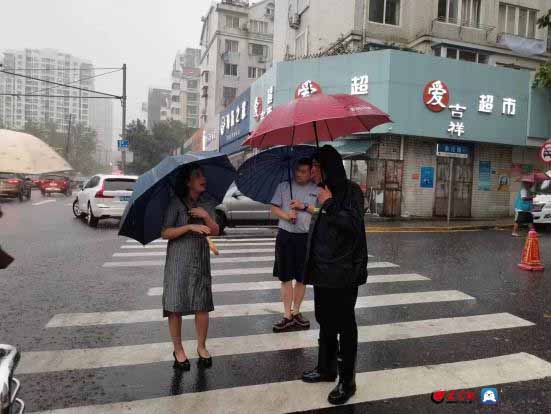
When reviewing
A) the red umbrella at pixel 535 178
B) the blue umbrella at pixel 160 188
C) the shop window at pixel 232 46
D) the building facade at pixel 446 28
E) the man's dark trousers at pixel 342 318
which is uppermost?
the shop window at pixel 232 46

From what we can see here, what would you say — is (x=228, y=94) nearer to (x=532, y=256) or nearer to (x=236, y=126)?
(x=236, y=126)

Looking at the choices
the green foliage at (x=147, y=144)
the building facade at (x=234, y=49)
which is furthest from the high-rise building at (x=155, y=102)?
the building facade at (x=234, y=49)

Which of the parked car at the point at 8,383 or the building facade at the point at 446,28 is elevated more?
the building facade at the point at 446,28

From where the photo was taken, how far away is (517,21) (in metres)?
23.4

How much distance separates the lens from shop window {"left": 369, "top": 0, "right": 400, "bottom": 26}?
21.7 metres

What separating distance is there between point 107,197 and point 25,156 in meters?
11.7

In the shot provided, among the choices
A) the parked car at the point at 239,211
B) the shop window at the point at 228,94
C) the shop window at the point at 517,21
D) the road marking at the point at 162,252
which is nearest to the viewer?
the road marking at the point at 162,252

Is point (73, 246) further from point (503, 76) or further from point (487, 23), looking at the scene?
point (487, 23)

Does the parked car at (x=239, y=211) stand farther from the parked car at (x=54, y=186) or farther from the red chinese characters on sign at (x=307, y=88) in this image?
the parked car at (x=54, y=186)

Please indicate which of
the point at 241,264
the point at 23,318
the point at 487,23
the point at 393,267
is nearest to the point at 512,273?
the point at 393,267

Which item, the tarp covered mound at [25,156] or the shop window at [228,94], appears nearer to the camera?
the tarp covered mound at [25,156]

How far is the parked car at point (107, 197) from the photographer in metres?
14.3

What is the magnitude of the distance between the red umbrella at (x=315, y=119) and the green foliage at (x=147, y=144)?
2148 inches

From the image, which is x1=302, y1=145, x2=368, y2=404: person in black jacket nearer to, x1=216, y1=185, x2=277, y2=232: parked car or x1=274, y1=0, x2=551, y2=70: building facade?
x1=216, y1=185, x2=277, y2=232: parked car
